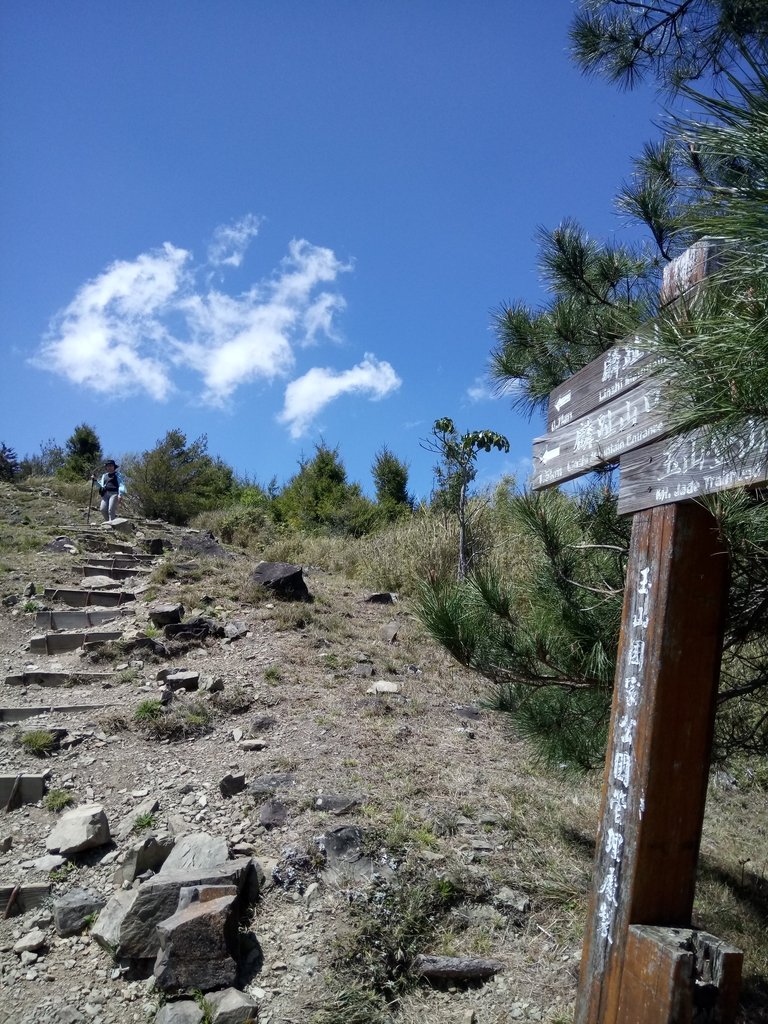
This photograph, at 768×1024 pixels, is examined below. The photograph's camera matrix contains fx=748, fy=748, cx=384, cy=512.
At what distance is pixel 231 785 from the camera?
462cm

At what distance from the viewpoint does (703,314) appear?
1578mm

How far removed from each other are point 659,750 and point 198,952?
229 cm

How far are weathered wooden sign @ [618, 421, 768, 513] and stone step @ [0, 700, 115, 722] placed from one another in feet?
17.9

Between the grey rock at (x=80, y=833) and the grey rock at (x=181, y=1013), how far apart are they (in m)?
1.59

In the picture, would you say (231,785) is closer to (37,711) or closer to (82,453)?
(37,711)

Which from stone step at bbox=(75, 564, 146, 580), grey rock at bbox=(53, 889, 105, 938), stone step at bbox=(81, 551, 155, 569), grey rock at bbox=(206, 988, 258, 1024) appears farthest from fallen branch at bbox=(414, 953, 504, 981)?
stone step at bbox=(81, 551, 155, 569)

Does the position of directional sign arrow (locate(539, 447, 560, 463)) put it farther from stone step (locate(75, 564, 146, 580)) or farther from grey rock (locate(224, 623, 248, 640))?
stone step (locate(75, 564, 146, 580))

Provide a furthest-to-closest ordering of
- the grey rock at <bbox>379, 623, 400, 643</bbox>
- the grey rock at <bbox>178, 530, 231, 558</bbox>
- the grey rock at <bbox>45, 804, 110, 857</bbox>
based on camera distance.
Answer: the grey rock at <bbox>178, 530, 231, 558</bbox>, the grey rock at <bbox>379, 623, 400, 643</bbox>, the grey rock at <bbox>45, 804, 110, 857</bbox>

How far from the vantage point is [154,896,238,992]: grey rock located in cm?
304

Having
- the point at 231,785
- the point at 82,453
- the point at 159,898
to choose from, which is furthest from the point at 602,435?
the point at 82,453

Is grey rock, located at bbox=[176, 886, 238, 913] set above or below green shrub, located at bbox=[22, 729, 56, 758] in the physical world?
below

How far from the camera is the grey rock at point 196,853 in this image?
12.4 ft

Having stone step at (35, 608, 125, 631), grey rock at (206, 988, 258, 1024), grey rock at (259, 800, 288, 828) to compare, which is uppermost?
stone step at (35, 608, 125, 631)

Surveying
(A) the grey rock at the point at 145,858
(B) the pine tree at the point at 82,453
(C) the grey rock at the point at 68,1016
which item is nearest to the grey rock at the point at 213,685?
(A) the grey rock at the point at 145,858
